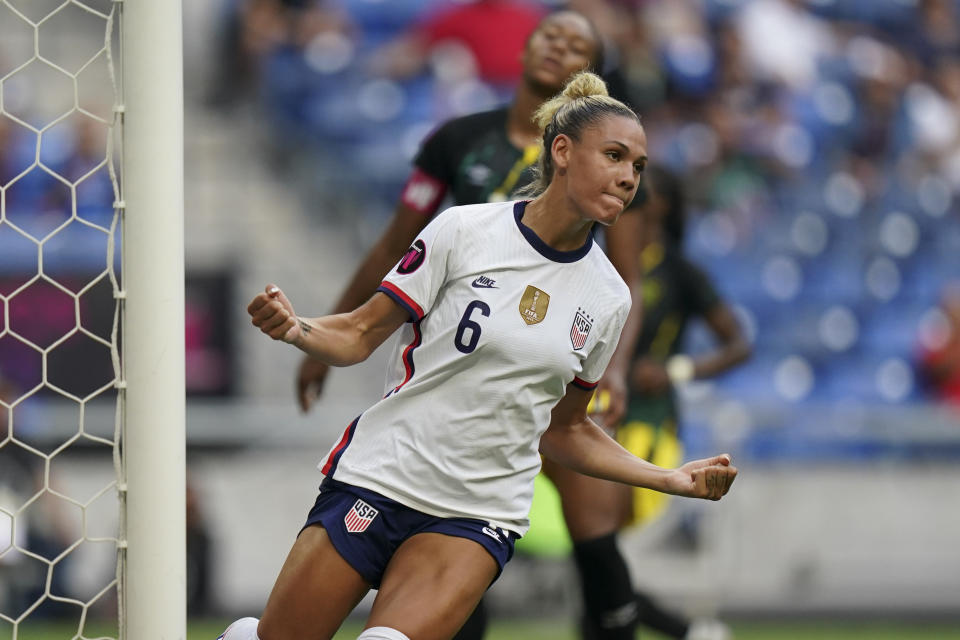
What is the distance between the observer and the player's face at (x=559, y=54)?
15.0ft

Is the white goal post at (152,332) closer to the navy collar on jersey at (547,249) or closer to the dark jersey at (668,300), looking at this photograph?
the navy collar on jersey at (547,249)

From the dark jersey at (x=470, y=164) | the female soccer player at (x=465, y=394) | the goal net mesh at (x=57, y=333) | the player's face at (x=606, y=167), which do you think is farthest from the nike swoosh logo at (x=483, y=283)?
the goal net mesh at (x=57, y=333)

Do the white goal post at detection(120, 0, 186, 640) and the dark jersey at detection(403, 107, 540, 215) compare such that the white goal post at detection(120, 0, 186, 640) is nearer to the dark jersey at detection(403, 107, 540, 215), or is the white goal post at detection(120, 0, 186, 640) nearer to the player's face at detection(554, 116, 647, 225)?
the player's face at detection(554, 116, 647, 225)

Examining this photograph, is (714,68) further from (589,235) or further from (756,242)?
(589,235)

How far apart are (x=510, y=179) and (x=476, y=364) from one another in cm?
128

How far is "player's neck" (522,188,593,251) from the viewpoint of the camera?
11.8 feet

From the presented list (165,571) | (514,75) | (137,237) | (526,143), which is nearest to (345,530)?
(165,571)

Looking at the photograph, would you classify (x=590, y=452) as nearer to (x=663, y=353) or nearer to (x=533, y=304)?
(x=533, y=304)

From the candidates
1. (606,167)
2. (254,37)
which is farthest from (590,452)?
(254,37)

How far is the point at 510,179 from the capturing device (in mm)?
4660

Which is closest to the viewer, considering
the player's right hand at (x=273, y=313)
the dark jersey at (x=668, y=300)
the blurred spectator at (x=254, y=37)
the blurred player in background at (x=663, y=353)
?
the player's right hand at (x=273, y=313)

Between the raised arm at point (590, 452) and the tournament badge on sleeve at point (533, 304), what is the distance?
0.30 meters

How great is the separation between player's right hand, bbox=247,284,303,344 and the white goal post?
1.92 ft

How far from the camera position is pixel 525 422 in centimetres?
358
